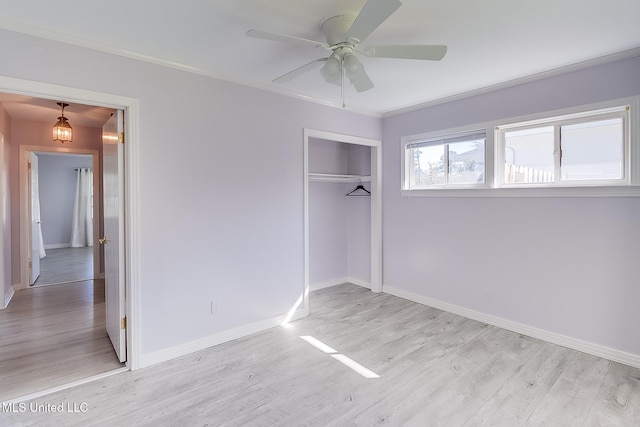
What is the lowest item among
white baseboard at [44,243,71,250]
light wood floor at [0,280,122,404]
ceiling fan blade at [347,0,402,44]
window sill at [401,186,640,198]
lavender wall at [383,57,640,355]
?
light wood floor at [0,280,122,404]

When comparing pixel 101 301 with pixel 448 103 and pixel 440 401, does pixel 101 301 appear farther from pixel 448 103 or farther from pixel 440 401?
pixel 448 103

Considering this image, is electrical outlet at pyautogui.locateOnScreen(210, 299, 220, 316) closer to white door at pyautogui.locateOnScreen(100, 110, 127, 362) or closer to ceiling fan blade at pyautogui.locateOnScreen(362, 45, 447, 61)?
white door at pyautogui.locateOnScreen(100, 110, 127, 362)

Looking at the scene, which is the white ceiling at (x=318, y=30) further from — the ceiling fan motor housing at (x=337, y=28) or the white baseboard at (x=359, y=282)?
the white baseboard at (x=359, y=282)

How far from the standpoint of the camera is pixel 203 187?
2.87m

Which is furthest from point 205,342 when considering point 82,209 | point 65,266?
point 82,209

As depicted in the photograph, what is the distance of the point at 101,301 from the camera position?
4.27 metres

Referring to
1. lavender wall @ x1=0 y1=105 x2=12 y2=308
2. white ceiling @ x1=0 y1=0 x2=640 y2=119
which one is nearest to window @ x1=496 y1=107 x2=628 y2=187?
white ceiling @ x1=0 y1=0 x2=640 y2=119

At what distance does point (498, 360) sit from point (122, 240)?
3.21 m

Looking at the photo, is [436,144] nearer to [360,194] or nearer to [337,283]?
[360,194]

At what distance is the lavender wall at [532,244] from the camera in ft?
8.60

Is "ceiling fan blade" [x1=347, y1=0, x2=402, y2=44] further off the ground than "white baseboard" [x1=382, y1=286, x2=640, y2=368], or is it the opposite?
"ceiling fan blade" [x1=347, y1=0, x2=402, y2=44]

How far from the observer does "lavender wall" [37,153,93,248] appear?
26.2 feet

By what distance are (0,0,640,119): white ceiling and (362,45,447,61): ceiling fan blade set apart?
0.26 metres

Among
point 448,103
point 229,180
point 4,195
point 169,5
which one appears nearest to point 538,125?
point 448,103
